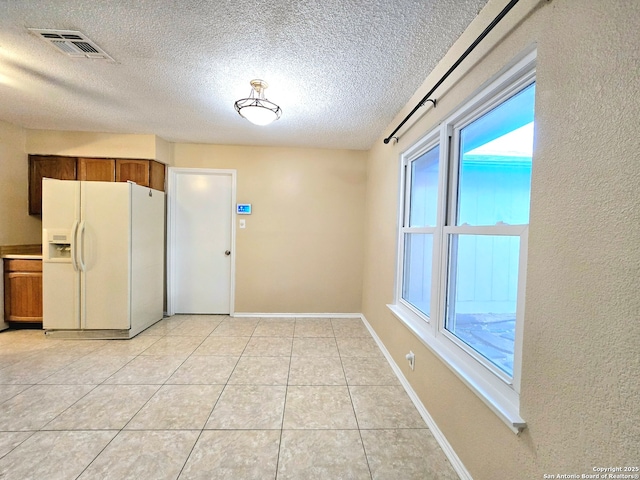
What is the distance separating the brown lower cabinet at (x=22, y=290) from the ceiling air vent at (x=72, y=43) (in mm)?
2526

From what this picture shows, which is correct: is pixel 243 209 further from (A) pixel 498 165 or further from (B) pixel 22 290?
(A) pixel 498 165

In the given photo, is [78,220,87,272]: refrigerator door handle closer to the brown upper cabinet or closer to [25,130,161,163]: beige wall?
the brown upper cabinet

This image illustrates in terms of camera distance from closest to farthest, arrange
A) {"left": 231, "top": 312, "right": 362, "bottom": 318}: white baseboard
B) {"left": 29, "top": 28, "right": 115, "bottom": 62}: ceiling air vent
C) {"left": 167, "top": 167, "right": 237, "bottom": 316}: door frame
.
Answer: {"left": 29, "top": 28, "right": 115, "bottom": 62}: ceiling air vent < {"left": 167, "top": 167, "right": 237, "bottom": 316}: door frame < {"left": 231, "top": 312, "right": 362, "bottom": 318}: white baseboard

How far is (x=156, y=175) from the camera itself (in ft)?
11.1

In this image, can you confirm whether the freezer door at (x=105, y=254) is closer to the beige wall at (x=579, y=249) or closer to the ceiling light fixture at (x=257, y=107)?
the ceiling light fixture at (x=257, y=107)

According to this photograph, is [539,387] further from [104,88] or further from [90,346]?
[90,346]

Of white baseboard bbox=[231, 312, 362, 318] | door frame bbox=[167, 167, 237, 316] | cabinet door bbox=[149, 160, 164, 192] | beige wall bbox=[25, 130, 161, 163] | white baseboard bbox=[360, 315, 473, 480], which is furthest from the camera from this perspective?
white baseboard bbox=[231, 312, 362, 318]

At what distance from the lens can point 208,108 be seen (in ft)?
8.16

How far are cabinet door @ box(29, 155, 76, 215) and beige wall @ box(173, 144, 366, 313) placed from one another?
65.4 inches

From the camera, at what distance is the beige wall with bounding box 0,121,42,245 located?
9.66 ft

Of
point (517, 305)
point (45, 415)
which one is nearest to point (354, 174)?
point (517, 305)

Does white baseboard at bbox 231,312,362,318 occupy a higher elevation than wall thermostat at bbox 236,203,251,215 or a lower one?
lower

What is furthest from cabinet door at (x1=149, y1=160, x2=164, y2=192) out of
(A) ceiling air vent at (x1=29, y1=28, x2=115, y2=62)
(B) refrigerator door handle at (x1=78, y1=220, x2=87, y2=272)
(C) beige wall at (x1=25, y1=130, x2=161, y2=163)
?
(A) ceiling air vent at (x1=29, y1=28, x2=115, y2=62)

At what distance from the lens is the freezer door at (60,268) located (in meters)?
2.65
